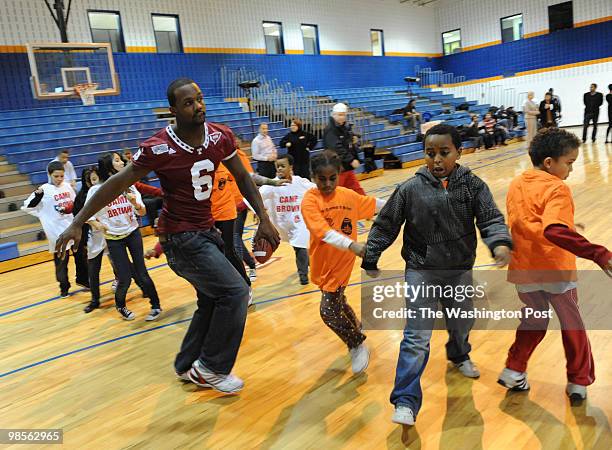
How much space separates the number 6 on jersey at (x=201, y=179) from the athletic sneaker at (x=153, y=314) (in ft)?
6.90

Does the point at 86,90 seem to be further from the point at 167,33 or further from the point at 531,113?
the point at 531,113

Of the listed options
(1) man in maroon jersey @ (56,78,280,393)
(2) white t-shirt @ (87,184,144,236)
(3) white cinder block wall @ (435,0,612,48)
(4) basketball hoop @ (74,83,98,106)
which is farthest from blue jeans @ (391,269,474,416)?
(3) white cinder block wall @ (435,0,612,48)

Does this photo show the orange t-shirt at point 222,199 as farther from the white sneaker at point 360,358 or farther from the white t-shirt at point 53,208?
the white t-shirt at point 53,208

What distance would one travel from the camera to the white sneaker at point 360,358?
2951mm

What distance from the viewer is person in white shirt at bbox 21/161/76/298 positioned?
5.38 m

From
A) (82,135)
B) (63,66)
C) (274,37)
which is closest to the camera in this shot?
(82,135)

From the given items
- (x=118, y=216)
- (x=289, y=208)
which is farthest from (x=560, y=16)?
(x=118, y=216)

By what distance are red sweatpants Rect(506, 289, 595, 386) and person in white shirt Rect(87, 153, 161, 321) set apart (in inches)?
121

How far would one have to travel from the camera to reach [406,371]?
221cm

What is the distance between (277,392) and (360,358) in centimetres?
54

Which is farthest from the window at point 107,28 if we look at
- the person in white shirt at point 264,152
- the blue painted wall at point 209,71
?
the person in white shirt at point 264,152

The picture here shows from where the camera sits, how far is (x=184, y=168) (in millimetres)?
2492

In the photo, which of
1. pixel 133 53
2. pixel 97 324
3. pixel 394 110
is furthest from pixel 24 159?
pixel 394 110

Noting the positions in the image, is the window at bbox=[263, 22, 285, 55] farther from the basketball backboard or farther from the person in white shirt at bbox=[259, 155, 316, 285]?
the person in white shirt at bbox=[259, 155, 316, 285]
